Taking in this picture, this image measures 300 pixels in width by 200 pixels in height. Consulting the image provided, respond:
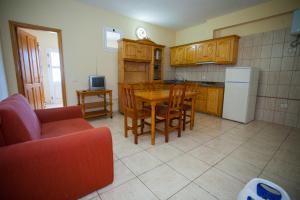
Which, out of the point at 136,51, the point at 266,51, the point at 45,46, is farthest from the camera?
the point at 45,46

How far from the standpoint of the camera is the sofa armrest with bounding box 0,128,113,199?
1.01 metres

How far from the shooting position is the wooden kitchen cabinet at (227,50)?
3740 mm

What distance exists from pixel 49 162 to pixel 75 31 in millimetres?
3355

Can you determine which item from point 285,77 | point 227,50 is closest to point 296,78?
point 285,77

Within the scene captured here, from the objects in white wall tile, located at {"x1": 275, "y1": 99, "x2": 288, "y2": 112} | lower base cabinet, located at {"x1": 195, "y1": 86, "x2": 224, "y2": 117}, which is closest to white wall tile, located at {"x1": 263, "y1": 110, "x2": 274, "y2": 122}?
white wall tile, located at {"x1": 275, "y1": 99, "x2": 288, "y2": 112}

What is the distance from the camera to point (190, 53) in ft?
15.3

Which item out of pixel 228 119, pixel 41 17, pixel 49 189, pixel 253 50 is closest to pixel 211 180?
pixel 49 189

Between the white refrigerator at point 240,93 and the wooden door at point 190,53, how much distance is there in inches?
51.8

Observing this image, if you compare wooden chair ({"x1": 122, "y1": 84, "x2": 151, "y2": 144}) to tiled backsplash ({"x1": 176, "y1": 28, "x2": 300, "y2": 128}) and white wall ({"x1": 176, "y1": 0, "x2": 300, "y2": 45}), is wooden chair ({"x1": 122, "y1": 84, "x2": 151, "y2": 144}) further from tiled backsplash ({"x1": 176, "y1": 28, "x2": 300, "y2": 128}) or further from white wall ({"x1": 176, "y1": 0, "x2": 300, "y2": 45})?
white wall ({"x1": 176, "y1": 0, "x2": 300, "y2": 45})

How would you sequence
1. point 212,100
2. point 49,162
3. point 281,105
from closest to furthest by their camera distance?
point 49,162, point 281,105, point 212,100

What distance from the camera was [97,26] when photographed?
379 centimetres

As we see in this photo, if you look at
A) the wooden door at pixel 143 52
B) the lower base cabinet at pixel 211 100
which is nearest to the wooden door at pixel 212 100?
the lower base cabinet at pixel 211 100

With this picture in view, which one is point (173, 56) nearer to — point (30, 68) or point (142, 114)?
point (142, 114)

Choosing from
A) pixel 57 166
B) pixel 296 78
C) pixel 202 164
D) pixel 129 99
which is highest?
pixel 296 78
